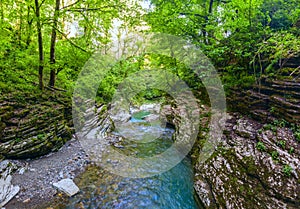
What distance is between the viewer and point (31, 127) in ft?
19.6

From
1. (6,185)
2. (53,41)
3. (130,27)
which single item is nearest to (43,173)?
(6,185)

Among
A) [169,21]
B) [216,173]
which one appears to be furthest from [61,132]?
[169,21]

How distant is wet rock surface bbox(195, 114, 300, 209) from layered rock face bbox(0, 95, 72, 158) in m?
5.36

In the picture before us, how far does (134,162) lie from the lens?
21.5 feet

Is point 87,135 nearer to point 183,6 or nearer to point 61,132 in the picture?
point 61,132

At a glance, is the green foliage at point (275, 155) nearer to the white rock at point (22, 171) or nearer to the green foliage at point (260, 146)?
the green foliage at point (260, 146)

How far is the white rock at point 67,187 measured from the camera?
181 inches

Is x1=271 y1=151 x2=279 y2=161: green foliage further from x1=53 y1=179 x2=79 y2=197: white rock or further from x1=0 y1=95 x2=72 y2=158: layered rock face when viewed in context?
x1=0 y1=95 x2=72 y2=158: layered rock face

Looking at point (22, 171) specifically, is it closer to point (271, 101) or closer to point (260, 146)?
point (260, 146)

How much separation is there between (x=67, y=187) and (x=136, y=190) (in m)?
1.91

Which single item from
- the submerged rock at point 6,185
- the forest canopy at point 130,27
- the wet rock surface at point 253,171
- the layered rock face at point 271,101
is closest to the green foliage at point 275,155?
the wet rock surface at point 253,171

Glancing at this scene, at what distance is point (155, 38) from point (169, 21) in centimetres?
189

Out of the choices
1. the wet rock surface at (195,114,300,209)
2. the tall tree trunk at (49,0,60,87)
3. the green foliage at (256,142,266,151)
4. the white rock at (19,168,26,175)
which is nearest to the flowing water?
the wet rock surface at (195,114,300,209)

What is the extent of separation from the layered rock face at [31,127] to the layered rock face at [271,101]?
7161mm
